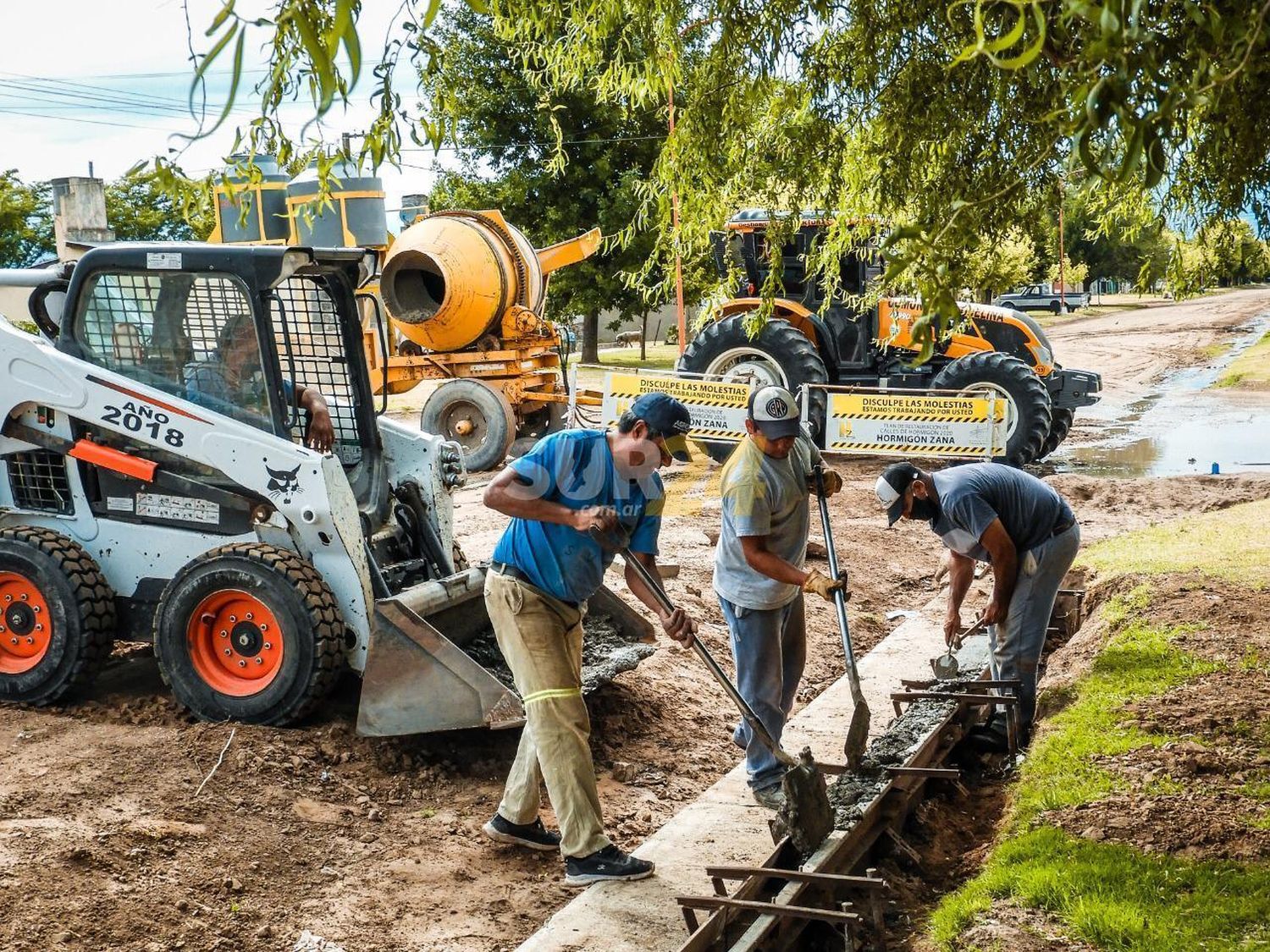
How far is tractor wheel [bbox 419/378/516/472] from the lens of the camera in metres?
15.4

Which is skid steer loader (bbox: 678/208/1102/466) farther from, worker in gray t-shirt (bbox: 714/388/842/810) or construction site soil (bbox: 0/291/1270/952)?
worker in gray t-shirt (bbox: 714/388/842/810)

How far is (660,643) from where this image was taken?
839 cm

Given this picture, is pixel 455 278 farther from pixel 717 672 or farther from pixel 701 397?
pixel 717 672

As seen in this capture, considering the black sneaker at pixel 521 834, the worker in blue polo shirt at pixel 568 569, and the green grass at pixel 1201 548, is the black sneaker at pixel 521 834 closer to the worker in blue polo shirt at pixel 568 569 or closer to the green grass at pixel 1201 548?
the worker in blue polo shirt at pixel 568 569

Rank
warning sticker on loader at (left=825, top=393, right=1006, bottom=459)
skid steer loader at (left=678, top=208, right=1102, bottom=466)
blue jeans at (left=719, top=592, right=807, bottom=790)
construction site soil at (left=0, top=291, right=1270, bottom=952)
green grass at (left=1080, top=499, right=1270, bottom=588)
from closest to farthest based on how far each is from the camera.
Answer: construction site soil at (left=0, top=291, right=1270, bottom=952) < blue jeans at (left=719, top=592, right=807, bottom=790) < green grass at (left=1080, top=499, right=1270, bottom=588) < warning sticker on loader at (left=825, top=393, right=1006, bottom=459) < skid steer loader at (left=678, top=208, right=1102, bottom=466)

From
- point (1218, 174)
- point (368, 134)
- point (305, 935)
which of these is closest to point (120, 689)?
point (305, 935)

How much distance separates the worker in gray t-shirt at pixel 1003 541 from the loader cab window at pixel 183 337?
3.27 m

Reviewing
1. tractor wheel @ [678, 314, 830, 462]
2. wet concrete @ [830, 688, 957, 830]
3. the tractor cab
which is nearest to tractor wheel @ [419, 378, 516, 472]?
tractor wheel @ [678, 314, 830, 462]

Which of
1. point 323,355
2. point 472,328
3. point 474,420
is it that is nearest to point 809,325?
point 472,328

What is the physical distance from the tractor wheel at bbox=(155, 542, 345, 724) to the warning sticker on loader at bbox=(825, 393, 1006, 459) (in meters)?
8.87

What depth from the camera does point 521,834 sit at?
5570 millimetres

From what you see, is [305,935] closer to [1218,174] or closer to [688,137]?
[688,137]

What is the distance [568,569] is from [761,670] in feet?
3.78

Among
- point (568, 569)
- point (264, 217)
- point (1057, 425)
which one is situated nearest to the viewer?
point (568, 569)
